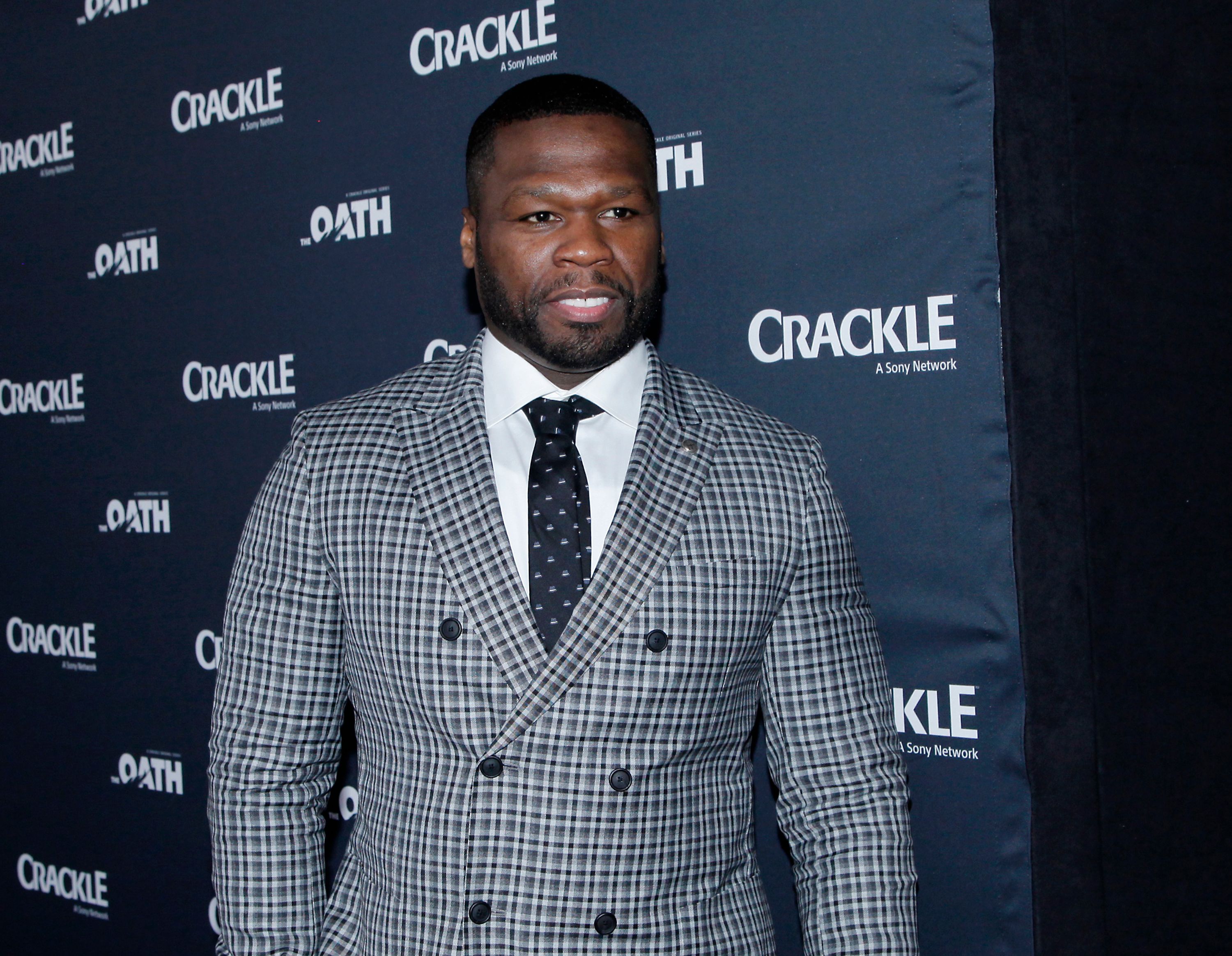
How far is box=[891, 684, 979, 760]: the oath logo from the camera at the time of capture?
175cm

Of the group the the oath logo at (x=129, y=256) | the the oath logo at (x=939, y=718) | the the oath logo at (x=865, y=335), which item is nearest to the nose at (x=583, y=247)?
the the oath logo at (x=865, y=335)

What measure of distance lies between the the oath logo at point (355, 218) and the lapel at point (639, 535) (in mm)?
1156

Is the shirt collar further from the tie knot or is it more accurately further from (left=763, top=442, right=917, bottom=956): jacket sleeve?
(left=763, top=442, right=917, bottom=956): jacket sleeve

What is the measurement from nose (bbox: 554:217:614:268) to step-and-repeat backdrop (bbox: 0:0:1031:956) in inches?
23.9

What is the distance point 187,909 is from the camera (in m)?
2.82

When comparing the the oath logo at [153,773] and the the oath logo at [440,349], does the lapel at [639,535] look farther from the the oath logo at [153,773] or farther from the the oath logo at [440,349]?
the the oath logo at [153,773]

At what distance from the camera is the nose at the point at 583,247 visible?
138cm

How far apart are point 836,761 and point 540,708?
1.30ft

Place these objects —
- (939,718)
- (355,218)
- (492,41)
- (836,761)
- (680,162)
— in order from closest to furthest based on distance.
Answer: (836,761), (939,718), (680,162), (492,41), (355,218)

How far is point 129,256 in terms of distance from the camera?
2.89 metres

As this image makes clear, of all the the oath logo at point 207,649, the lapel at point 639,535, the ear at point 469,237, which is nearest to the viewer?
the lapel at point 639,535

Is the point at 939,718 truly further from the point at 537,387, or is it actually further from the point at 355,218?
the point at 355,218

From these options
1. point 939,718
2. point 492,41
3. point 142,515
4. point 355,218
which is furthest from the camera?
point 142,515

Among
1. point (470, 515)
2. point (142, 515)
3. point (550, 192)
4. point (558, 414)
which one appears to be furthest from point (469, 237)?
point (142, 515)
